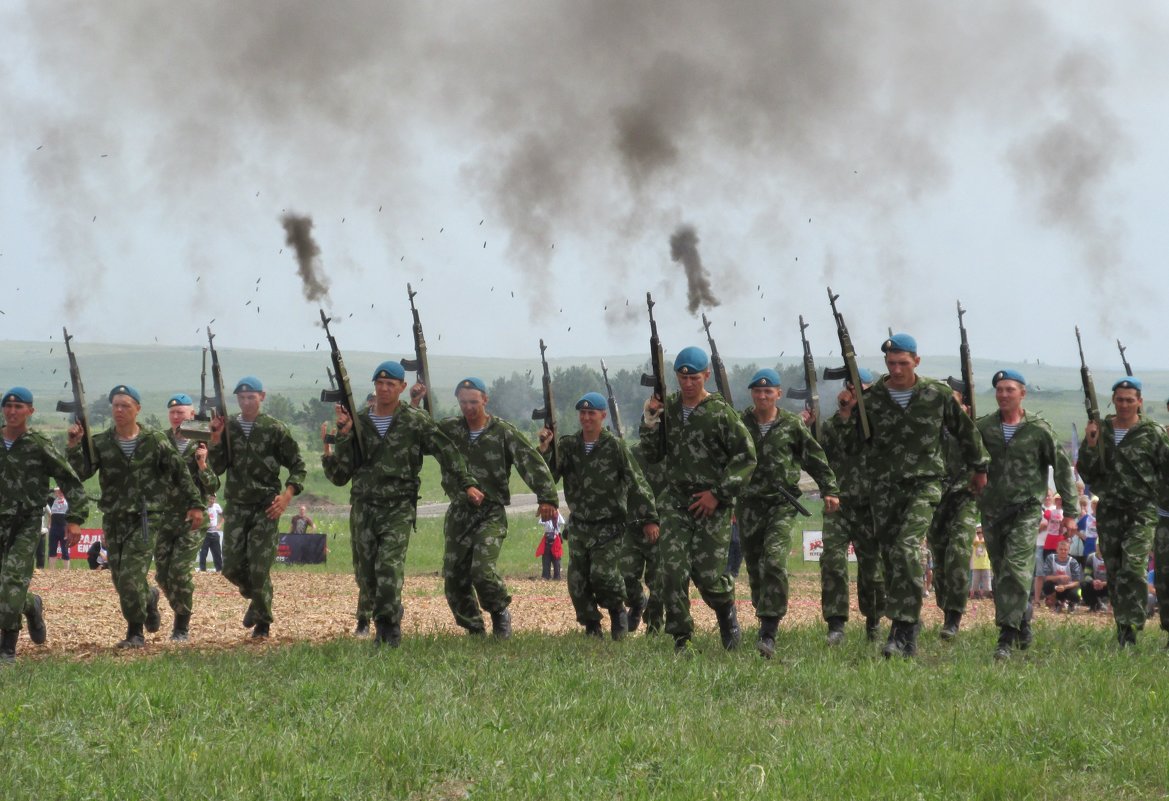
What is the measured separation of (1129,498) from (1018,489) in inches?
48.9

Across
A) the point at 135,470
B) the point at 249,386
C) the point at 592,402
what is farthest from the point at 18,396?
the point at 592,402

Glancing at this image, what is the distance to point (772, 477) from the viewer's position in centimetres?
1206

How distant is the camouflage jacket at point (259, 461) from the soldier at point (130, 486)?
1.63 feet

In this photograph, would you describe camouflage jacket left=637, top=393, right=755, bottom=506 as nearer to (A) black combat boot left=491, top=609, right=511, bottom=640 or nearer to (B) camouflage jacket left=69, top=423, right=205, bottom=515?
(A) black combat boot left=491, top=609, right=511, bottom=640

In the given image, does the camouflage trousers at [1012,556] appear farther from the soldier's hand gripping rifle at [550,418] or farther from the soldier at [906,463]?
the soldier's hand gripping rifle at [550,418]

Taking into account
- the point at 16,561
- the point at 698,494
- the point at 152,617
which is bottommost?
the point at 152,617

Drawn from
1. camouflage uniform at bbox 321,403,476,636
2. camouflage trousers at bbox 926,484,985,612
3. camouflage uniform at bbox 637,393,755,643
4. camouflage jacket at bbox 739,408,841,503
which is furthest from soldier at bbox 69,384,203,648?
camouflage trousers at bbox 926,484,985,612

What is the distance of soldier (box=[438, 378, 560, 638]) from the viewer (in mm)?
12492

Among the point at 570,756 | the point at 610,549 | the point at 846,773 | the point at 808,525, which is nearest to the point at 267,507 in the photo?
the point at 610,549

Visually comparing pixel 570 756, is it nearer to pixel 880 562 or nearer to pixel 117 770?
pixel 117 770

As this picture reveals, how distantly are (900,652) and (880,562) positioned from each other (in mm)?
1757

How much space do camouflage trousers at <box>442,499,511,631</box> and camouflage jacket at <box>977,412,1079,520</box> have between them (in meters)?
3.99

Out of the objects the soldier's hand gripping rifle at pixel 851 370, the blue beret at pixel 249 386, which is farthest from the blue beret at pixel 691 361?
the blue beret at pixel 249 386

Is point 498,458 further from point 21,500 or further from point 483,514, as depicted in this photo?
point 21,500
